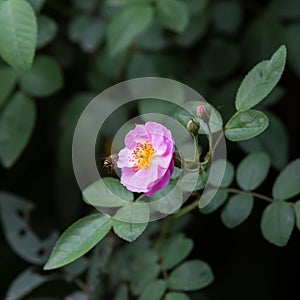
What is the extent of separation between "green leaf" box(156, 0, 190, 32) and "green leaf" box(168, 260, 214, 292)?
1.64 ft

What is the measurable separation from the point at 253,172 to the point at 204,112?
0.71 feet

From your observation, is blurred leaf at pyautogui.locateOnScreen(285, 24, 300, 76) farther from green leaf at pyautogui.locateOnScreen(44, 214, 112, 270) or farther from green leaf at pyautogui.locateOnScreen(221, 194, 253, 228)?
green leaf at pyautogui.locateOnScreen(44, 214, 112, 270)

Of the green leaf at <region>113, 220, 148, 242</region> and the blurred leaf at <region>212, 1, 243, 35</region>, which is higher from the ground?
the green leaf at <region>113, 220, 148, 242</region>

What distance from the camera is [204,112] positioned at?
921 mm

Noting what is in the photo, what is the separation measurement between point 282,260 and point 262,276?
0.06m

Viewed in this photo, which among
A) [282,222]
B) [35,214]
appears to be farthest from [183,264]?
[35,214]

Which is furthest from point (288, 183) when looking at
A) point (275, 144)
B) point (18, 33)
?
point (18, 33)

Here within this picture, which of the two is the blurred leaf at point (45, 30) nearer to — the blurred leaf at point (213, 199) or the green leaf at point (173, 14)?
the green leaf at point (173, 14)

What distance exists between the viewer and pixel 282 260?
5.42ft

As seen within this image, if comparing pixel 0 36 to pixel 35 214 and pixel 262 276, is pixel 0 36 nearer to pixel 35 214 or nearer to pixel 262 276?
pixel 35 214

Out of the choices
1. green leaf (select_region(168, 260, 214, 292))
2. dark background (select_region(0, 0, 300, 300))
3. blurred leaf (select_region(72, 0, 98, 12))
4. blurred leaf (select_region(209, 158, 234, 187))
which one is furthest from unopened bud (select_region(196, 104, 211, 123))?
blurred leaf (select_region(72, 0, 98, 12))

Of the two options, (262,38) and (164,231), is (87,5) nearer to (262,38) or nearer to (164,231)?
(262,38)

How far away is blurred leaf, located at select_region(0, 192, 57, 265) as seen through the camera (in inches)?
50.6

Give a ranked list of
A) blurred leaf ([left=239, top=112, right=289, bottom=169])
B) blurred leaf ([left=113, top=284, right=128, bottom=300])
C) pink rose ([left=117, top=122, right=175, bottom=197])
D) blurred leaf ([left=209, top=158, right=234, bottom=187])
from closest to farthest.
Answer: pink rose ([left=117, top=122, right=175, bottom=197]) → blurred leaf ([left=209, top=158, right=234, bottom=187]) → blurred leaf ([left=113, top=284, right=128, bottom=300]) → blurred leaf ([left=239, top=112, right=289, bottom=169])
